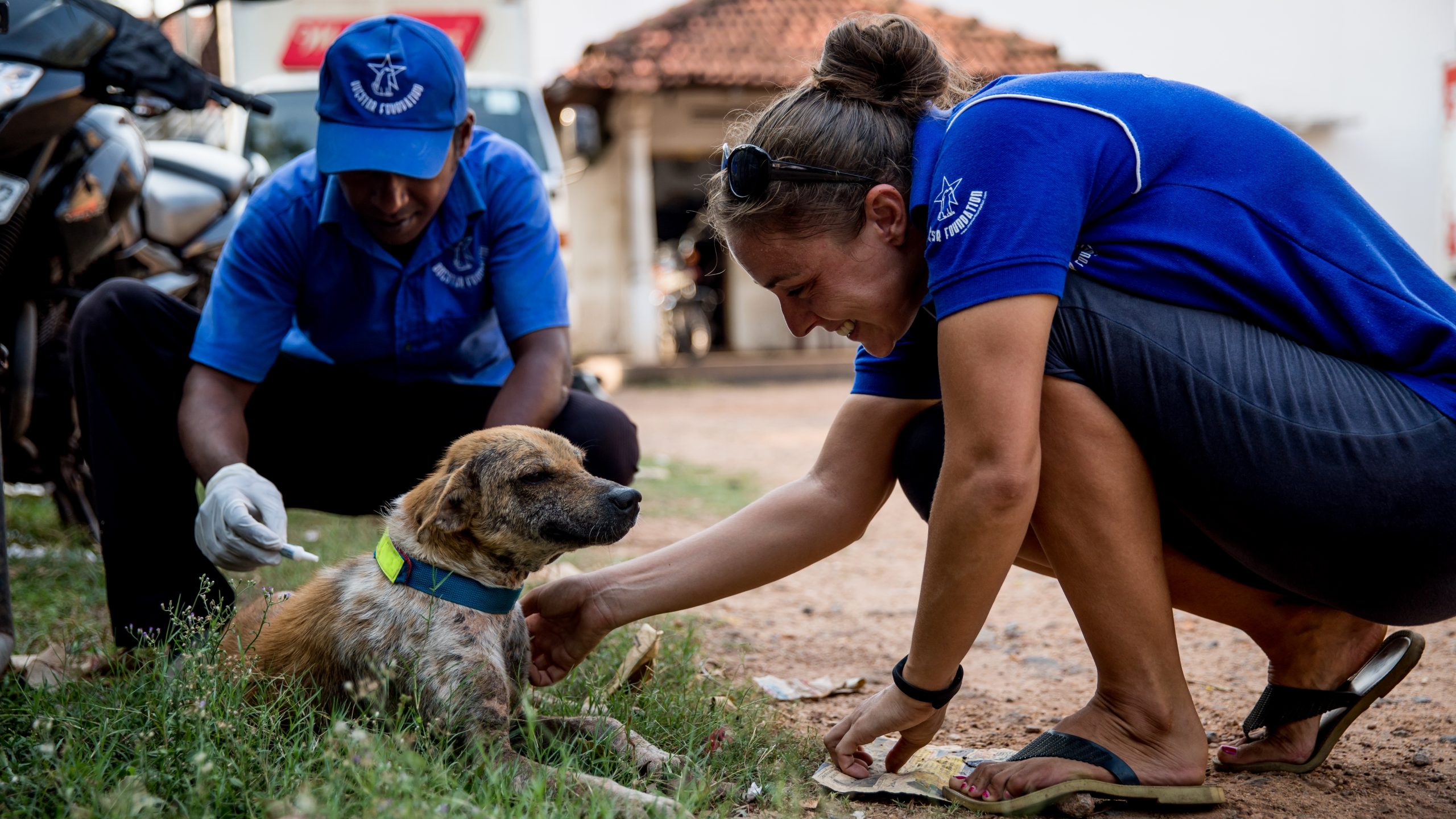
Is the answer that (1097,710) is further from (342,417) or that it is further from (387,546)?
(342,417)

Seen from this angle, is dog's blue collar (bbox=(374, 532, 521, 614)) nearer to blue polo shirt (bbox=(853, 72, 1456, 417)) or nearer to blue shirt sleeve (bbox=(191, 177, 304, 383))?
blue shirt sleeve (bbox=(191, 177, 304, 383))

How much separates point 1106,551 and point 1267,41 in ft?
78.3

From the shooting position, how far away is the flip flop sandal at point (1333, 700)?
2.57m

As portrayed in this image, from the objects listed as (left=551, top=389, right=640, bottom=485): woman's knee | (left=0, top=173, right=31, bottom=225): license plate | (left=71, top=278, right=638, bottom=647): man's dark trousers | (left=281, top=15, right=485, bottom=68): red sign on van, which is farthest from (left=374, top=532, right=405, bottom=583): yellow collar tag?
(left=281, top=15, right=485, bottom=68): red sign on van

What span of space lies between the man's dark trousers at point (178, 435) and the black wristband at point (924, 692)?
1357 millimetres

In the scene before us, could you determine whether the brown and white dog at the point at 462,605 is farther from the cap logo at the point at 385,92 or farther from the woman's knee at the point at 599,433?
the cap logo at the point at 385,92

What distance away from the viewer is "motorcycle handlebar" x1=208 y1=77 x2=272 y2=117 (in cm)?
381

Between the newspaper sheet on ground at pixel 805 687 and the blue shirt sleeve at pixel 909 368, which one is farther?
the newspaper sheet on ground at pixel 805 687

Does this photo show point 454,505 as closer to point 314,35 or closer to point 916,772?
point 916,772

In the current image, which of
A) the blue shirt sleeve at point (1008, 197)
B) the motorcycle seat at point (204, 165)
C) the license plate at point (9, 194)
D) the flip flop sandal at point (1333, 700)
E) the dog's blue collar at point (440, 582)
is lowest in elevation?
the flip flop sandal at point (1333, 700)

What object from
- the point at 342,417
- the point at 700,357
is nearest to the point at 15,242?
the point at 342,417

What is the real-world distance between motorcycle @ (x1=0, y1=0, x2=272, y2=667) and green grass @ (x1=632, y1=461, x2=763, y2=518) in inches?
97.0

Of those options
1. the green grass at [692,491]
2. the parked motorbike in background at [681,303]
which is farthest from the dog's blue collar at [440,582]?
the parked motorbike in background at [681,303]

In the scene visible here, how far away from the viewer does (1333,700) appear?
8.58 ft
